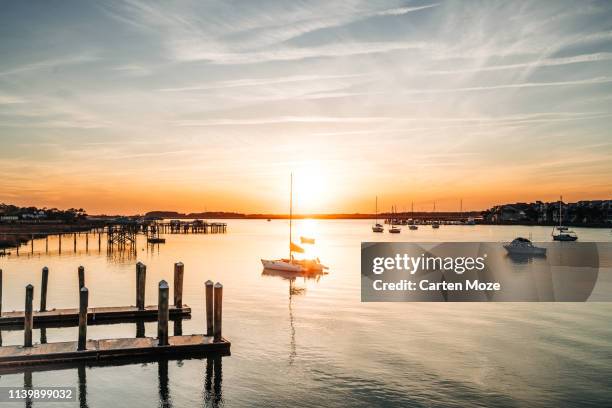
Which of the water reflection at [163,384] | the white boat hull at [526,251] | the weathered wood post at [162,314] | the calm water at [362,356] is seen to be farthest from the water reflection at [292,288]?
the white boat hull at [526,251]

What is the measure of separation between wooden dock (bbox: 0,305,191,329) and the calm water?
1032 millimetres

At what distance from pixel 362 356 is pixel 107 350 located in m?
→ 12.0

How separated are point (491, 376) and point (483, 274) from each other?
156 ft

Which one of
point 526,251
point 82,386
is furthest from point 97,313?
point 526,251

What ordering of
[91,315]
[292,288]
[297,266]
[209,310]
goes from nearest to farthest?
[209,310] → [91,315] → [292,288] → [297,266]

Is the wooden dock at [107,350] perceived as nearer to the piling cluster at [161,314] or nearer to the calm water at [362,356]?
the piling cluster at [161,314]

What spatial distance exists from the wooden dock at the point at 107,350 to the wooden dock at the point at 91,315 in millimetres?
8124

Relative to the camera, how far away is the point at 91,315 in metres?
31.7

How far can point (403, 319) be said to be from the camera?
36062mm

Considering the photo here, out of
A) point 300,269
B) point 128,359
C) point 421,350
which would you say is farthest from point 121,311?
point 300,269

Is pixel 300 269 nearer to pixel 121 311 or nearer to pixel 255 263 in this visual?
pixel 255 263

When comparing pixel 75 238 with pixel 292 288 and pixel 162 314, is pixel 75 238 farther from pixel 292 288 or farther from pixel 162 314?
pixel 162 314

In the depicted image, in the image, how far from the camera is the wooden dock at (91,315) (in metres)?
30.0

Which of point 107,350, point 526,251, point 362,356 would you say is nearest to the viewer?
point 107,350
